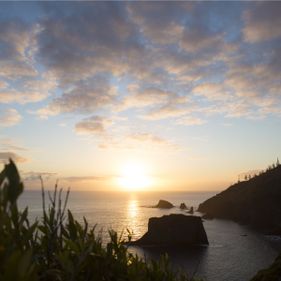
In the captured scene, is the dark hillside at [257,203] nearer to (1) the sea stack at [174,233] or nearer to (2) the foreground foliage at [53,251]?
(1) the sea stack at [174,233]

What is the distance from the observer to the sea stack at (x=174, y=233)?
99.3 metres

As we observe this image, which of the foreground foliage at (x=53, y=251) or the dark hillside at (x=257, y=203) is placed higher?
the dark hillside at (x=257, y=203)

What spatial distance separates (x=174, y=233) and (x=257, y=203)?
54.6 meters

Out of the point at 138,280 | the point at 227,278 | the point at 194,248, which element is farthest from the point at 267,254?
the point at 138,280

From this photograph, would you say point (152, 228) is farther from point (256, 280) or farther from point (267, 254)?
point (256, 280)

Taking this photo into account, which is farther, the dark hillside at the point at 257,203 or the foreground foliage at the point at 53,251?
the dark hillside at the point at 257,203

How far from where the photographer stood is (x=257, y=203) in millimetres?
142875

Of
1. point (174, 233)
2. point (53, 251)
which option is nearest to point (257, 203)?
point (174, 233)

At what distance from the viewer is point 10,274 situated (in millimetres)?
3400

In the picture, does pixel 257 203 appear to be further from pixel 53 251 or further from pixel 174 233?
pixel 53 251

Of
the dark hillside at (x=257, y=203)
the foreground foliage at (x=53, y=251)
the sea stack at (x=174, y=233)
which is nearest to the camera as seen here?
the foreground foliage at (x=53, y=251)

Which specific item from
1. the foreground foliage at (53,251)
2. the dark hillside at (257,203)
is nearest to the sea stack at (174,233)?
the dark hillside at (257,203)

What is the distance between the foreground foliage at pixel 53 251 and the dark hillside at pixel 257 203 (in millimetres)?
113722

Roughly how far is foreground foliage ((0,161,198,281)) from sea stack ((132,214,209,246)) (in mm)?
92553
